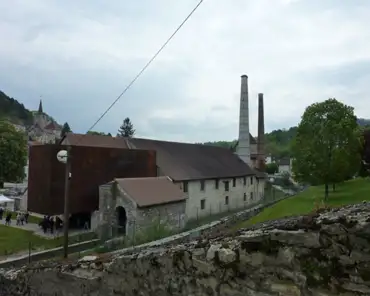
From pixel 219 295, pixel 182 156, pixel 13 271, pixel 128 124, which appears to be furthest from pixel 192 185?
pixel 128 124

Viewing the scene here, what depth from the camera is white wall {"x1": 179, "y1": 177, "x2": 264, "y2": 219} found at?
107 feet

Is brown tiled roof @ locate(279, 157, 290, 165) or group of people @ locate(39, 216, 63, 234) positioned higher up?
brown tiled roof @ locate(279, 157, 290, 165)

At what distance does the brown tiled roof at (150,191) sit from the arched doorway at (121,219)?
1.45m

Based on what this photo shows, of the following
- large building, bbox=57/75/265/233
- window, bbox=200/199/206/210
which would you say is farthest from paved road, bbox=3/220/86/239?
window, bbox=200/199/206/210

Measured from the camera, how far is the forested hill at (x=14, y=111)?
120431 mm

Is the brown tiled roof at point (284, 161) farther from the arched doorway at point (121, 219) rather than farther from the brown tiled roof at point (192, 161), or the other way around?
the arched doorway at point (121, 219)

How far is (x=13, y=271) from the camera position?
677 centimetres

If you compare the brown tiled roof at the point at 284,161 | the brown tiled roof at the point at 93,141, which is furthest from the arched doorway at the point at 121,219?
the brown tiled roof at the point at 284,161

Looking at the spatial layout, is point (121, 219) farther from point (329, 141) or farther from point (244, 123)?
point (244, 123)

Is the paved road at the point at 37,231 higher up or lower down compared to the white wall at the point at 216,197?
lower down

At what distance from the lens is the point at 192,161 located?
122ft

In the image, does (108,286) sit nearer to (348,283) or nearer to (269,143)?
(348,283)

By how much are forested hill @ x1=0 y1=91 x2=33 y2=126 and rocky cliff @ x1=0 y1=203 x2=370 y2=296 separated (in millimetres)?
126968

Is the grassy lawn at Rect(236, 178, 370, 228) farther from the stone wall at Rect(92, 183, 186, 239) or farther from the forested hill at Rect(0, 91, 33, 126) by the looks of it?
the forested hill at Rect(0, 91, 33, 126)
